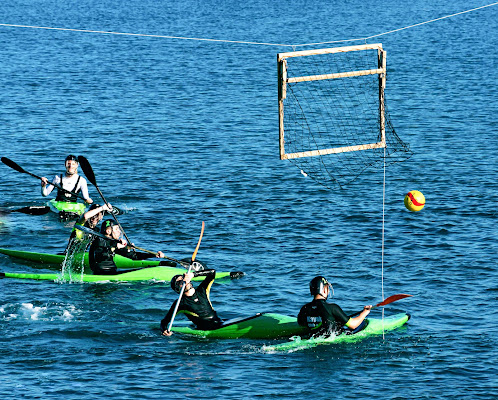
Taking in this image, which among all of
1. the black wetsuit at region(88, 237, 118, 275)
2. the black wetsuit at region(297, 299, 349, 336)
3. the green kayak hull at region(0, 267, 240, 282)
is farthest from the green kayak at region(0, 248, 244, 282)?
the black wetsuit at region(297, 299, 349, 336)

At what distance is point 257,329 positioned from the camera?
15883 millimetres

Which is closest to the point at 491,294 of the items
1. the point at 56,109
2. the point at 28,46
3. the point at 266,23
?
the point at 56,109

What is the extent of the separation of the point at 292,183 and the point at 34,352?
13.5 m

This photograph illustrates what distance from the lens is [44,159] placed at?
3009 centimetres

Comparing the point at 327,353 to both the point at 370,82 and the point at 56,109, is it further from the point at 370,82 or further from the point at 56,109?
the point at 370,82

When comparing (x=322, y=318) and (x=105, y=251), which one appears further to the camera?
(x=105, y=251)

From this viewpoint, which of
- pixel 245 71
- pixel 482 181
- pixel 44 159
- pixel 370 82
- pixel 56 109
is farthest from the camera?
pixel 245 71

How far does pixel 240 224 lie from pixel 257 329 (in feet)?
24.9

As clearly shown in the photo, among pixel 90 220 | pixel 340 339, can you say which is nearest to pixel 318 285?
pixel 340 339

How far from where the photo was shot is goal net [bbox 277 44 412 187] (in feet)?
96.7

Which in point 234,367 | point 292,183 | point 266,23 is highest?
point 266,23

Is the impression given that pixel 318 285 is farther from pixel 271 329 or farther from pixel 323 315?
pixel 271 329

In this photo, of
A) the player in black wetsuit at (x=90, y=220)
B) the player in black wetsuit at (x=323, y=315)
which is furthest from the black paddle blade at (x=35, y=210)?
the player in black wetsuit at (x=323, y=315)

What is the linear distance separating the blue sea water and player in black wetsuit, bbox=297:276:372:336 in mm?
461
